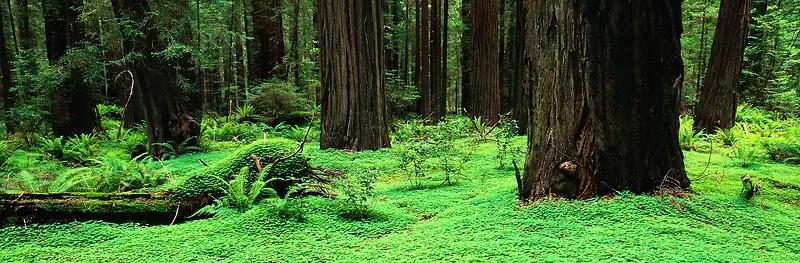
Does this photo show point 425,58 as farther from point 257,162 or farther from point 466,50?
point 257,162

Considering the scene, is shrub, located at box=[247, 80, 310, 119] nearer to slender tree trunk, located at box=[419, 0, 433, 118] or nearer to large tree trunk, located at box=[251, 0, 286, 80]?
large tree trunk, located at box=[251, 0, 286, 80]

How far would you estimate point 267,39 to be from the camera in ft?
55.5

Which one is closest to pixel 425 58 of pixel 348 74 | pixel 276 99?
pixel 276 99

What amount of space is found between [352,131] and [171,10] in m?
4.25

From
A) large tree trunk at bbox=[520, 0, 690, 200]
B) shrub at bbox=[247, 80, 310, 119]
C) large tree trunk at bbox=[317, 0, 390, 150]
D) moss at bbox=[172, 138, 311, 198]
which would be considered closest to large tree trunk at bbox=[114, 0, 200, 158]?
large tree trunk at bbox=[317, 0, 390, 150]

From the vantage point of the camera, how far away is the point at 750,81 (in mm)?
16469

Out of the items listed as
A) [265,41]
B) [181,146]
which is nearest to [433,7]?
[265,41]

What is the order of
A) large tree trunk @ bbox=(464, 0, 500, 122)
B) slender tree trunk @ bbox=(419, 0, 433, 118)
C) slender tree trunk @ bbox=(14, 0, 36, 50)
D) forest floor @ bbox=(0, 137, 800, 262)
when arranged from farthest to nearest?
slender tree trunk @ bbox=(419, 0, 433, 118), slender tree trunk @ bbox=(14, 0, 36, 50), large tree trunk @ bbox=(464, 0, 500, 122), forest floor @ bbox=(0, 137, 800, 262)

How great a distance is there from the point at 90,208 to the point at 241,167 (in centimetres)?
122

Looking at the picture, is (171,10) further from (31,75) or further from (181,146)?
(31,75)

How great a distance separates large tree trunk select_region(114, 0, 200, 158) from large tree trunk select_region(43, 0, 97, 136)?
3867 millimetres

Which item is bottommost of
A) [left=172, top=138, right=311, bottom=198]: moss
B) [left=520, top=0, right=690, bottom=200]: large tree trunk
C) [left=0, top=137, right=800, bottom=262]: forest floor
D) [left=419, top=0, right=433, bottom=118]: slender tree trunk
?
[left=0, top=137, right=800, bottom=262]: forest floor

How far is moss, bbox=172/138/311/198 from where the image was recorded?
376cm

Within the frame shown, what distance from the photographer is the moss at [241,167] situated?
3758 millimetres
